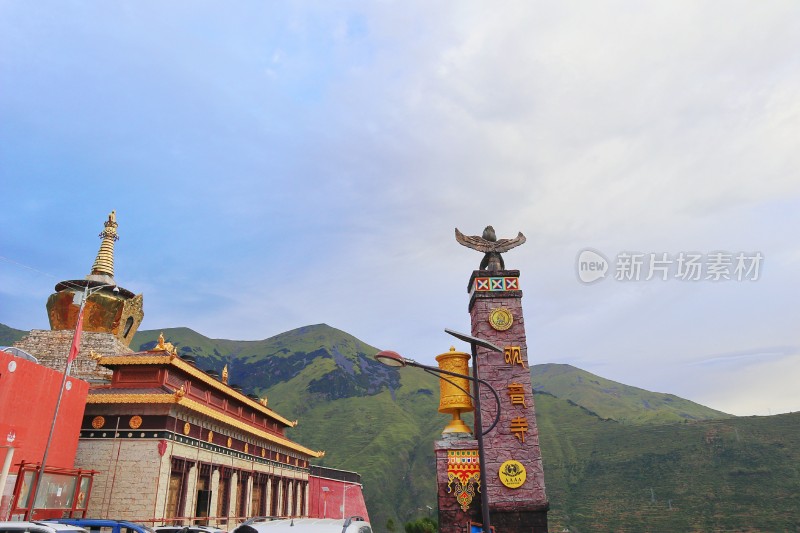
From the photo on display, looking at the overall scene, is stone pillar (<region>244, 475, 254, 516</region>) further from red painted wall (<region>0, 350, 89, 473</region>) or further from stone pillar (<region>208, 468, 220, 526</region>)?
red painted wall (<region>0, 350, 89, 473</region>)

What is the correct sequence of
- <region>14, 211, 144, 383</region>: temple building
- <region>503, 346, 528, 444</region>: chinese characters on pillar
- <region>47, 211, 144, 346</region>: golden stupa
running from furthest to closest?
1. <region>47, 211, 144, 346</region>: golden stupa
2. <region>14, 211, 144, 383</region>: temple building
3. <region>503, 346, 528, 444</region>: chinese characters on pillar

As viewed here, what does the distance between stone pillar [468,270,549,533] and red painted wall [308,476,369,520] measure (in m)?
34.0

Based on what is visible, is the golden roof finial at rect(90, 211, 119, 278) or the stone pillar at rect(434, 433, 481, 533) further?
the golden roof finial at rect(90, 211, 119, 278)

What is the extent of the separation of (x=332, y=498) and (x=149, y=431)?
107 ft

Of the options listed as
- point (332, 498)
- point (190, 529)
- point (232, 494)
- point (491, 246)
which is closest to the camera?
point (190, 529)

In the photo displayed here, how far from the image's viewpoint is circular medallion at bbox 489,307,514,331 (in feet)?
67.7

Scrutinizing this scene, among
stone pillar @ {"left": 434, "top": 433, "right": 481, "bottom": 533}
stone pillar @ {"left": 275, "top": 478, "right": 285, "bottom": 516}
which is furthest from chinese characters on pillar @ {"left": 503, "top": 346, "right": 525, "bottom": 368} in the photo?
stone pillar @ {"left": 275, "top": 478, "right": 285, "bottom": 516}

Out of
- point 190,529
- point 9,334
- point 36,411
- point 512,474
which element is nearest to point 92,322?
point 36,411

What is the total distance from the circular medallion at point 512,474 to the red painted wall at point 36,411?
57.9ft

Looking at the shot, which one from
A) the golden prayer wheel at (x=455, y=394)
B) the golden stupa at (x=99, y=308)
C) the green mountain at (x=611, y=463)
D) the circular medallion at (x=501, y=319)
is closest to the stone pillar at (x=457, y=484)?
the golden prayer wheel at (x=455, y=394)

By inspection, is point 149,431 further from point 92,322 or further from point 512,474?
point 92,322

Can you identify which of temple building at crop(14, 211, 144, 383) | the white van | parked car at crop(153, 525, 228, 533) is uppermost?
temple building at crop(14, 211, 144, 383)

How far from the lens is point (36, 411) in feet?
66.5

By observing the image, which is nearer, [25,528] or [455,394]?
[25,528]
